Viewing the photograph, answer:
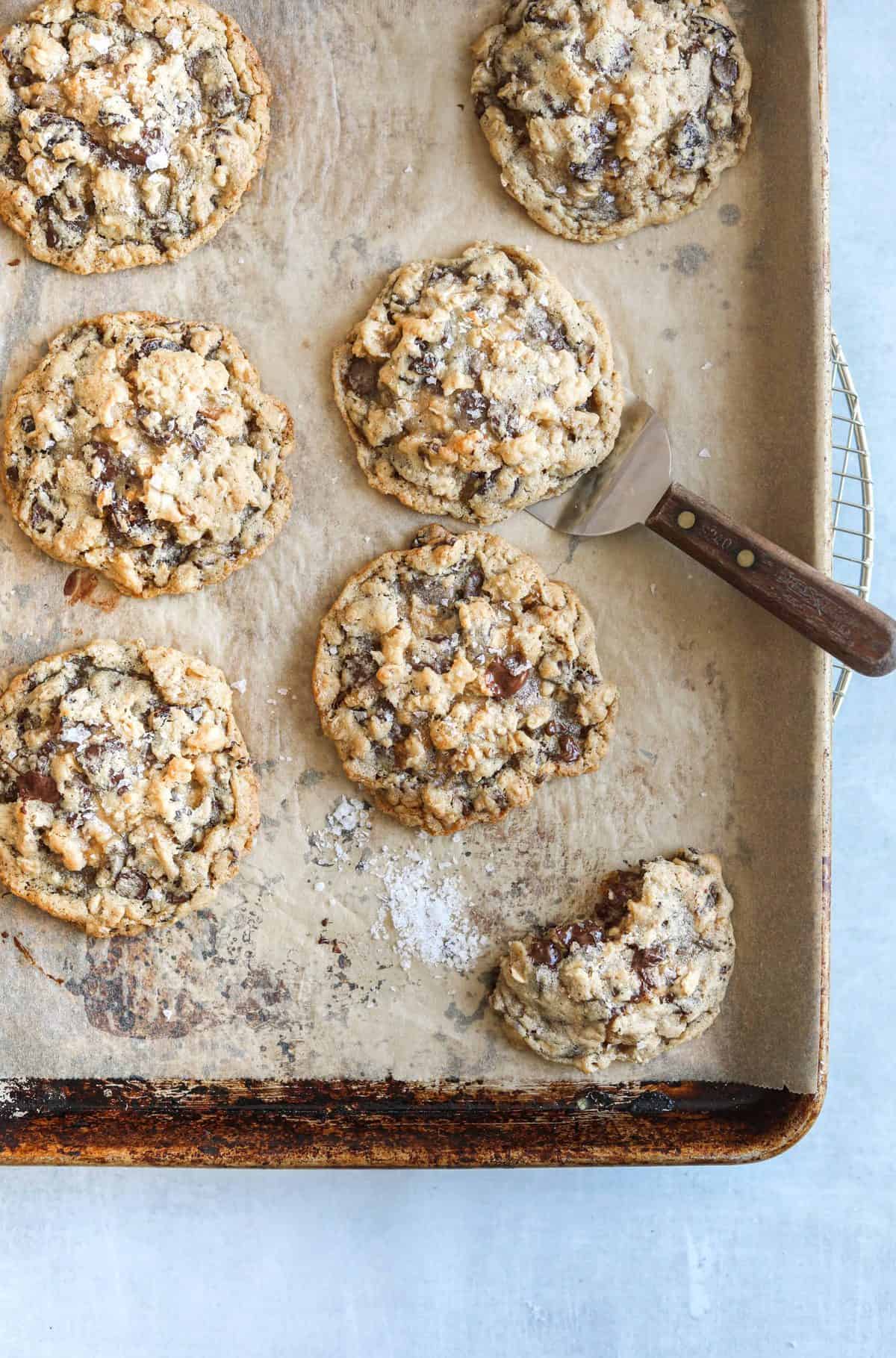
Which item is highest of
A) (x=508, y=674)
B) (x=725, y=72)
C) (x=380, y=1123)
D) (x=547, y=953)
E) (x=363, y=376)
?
(x=725, y=72)

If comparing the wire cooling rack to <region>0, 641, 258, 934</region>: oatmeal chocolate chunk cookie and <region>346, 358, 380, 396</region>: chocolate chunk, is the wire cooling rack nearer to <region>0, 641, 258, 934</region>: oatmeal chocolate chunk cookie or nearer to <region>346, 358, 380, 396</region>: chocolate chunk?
<region>346, 358, 380, 396</region>: chocolate chunk

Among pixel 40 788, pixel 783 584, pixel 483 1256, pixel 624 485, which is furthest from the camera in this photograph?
pixel 483 1256

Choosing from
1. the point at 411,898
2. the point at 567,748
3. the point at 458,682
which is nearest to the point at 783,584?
the point at 567,748

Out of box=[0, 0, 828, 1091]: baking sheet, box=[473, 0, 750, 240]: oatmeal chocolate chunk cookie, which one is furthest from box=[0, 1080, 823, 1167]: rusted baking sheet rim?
box=[473, 0, 750, 240]: oatmeal chocolate chunk cookie

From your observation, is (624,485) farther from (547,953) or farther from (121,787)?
(121,787)

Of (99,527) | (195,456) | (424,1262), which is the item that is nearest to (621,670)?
(195,456)

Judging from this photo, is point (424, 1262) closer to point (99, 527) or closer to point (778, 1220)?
point (778, 1220)

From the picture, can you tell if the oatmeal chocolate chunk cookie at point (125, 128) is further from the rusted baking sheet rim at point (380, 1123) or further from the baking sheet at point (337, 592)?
the rusted baking sheet rim at point (380, 1123)
